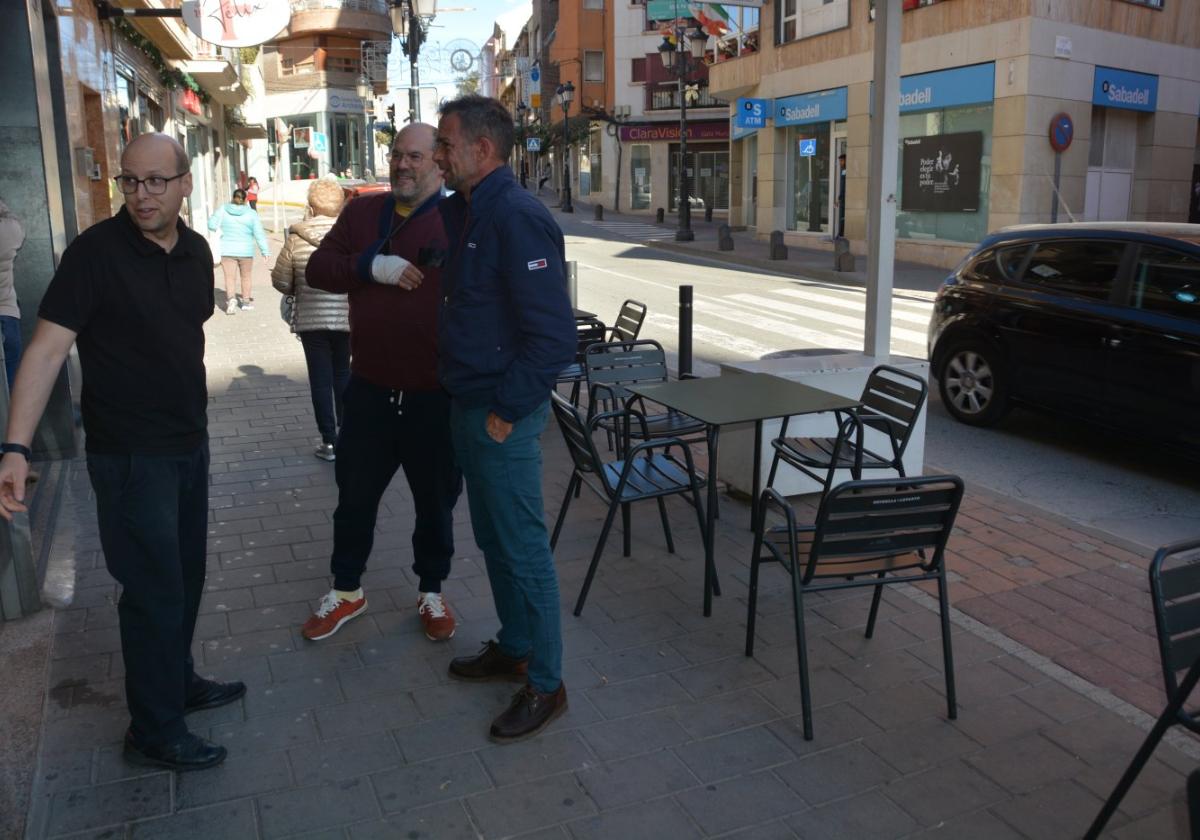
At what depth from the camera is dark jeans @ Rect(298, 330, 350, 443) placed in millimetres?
6797

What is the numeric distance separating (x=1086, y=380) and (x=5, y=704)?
666cm

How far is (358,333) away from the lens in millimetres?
4129

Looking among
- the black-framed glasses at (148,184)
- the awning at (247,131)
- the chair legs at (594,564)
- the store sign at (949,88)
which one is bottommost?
the chair legs at (594,564)

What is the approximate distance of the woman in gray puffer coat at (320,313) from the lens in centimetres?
641

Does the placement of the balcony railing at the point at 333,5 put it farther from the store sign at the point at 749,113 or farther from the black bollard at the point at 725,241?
the black bollard at the point at 725,241

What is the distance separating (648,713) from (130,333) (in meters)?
2.11

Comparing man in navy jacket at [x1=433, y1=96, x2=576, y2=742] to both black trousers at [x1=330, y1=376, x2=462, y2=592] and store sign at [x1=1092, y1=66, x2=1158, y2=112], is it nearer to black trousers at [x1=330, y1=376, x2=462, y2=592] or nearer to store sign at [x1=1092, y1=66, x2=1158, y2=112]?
black trousers at [x1=330, y1=376, x2=462, y2=592]

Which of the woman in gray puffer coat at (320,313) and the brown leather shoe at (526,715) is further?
the woman in gray puffer coat at (320,313)

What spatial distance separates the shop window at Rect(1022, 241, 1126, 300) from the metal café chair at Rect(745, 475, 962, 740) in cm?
451

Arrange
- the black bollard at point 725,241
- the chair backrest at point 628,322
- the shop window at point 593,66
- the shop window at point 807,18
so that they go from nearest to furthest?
the chair backrest at point 628,322, the shop window at point 807,18, the black bollard at point 725,241, the shop window at point 593,66

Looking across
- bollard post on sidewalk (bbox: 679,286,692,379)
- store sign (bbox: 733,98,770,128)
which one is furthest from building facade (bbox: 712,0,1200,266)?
bollard post on sidewalk (bbox: 679,286,692,379)

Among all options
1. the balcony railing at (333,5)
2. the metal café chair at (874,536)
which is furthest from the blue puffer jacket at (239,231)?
the balcony railing at (333,5)

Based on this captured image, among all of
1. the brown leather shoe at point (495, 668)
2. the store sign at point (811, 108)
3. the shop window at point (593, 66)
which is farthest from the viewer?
the shop window at point (593, 66)

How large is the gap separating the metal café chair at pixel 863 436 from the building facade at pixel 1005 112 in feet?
52.6
